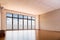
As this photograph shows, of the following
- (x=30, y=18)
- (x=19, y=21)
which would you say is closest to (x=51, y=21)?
(x=30, y=18)

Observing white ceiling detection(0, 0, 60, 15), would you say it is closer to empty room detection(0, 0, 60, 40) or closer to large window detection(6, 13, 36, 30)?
empty room detection(0, 0, 60, 40)

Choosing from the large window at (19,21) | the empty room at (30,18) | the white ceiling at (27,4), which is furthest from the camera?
the large window at (19,21)

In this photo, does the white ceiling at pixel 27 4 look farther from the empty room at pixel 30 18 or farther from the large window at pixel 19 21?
the large window at pixel 19 21

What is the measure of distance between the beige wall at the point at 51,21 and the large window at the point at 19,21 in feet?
5.29

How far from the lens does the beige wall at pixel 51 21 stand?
41.6 feet

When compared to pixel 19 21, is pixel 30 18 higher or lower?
higher

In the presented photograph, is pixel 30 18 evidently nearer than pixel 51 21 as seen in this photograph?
No

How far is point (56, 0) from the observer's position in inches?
340

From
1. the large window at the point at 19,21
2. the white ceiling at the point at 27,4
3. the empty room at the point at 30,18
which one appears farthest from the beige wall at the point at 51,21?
the white ceiling at the point at 27,4

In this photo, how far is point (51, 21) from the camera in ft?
44.8

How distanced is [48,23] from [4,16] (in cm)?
636

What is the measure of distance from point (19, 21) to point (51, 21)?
4.31 metres

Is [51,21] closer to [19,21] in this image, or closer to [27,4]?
[19,21]

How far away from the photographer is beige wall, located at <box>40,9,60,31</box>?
1269 cm
